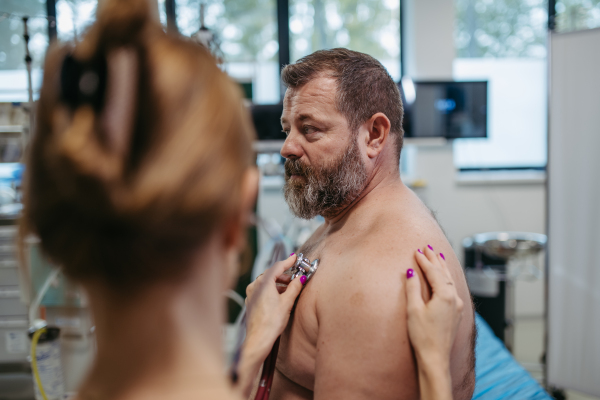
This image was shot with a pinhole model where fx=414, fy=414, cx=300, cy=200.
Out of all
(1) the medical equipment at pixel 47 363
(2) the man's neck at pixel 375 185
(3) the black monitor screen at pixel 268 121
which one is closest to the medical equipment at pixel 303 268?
(2) the man's neck at pixel 375 185

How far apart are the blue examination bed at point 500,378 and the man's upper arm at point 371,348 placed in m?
0.75

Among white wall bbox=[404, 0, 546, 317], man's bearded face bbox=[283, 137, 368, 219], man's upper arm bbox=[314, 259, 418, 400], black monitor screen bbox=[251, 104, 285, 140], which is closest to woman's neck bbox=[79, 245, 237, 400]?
man's upper arm bbox=[314, 259, 418, 400]

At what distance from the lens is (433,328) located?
0.85 metres

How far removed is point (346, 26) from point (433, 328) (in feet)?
12.1

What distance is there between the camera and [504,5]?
12.8 ft

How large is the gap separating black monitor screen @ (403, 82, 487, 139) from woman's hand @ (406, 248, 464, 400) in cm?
265

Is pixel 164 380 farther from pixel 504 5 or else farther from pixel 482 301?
pixel 504 5

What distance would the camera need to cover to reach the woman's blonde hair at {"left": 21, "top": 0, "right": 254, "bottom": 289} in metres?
0.37

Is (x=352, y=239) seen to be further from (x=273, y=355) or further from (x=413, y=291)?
(x=273, y=355)

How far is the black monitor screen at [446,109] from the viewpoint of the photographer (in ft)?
11.0

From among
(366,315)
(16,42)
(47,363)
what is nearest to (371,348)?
(366,315)

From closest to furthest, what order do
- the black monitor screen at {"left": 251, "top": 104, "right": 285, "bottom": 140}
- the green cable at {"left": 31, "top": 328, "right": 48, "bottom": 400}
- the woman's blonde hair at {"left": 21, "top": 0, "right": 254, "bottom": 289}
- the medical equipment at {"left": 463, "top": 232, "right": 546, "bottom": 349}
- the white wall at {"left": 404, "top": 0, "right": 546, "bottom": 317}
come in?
the woman's blonde hair at {"left": 21, "top": 0, "right": 254, "bottom": 289}, the green cable at {"left": 31, "top": 328, "right": 48, "bottom": 400}, the medical equipment at {"left": 463, "top": 232, "right": 546, "bottom": 349}, the black monitor screen at {"left": 251, "top": 104, "right": 285, "bottom": 140}, the white wall at {"left": 404, "top": 0, "right": 546, "bottom": 317}

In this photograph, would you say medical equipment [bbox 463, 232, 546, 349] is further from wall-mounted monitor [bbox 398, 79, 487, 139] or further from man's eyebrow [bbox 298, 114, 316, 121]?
man's eyebrow [bbox 298, 114, 316, 121]

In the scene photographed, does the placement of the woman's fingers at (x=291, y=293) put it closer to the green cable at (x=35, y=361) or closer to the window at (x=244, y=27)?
the green cable at (x=35, y=361)
